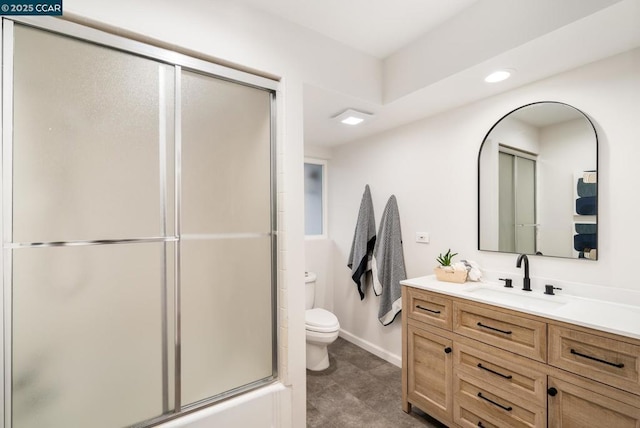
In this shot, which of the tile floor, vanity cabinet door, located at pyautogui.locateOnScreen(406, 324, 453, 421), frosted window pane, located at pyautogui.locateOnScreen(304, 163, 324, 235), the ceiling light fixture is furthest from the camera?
frosted window pane, located at pyautogui.locateOnScreen(304, 163, 324, 235)

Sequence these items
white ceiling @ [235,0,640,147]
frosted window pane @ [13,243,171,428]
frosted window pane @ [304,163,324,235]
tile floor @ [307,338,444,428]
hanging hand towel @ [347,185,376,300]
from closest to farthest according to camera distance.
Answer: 1. frosted window pane @ [13,243,171,428]
2. white ceiling @ [235,0,640,147]
3. tile floor @ [307,338,444,428]
4. hanging hand towel @ [347,185,376,300]
5. frosted window pane @ [304,163,324,235]

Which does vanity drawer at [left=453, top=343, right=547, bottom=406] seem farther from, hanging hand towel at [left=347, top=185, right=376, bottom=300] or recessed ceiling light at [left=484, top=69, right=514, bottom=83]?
recessed ceiling light at [left=484, top=69, right=514, bottom=83]

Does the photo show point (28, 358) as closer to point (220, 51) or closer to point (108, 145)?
point (108, 145)

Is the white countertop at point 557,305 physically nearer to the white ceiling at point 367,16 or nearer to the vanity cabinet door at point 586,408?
the vanity cabinet door at point 586,408

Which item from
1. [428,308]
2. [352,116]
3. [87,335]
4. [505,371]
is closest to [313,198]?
[352,116]

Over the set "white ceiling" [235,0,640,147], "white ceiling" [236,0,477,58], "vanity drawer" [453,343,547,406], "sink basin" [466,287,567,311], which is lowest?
"vanity drawer" [453,343,547,406]

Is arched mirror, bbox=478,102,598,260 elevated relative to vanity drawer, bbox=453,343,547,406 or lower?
elevated

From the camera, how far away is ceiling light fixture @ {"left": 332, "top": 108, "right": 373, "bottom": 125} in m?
2.36

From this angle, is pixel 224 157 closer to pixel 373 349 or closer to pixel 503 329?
pixel 503 329

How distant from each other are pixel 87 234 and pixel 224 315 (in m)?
0.74

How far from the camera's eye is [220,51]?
5.11ft

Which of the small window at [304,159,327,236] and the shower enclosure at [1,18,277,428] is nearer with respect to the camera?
the shower enclosure at [1,18,277,428]

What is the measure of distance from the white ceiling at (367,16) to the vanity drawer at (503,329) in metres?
1.75

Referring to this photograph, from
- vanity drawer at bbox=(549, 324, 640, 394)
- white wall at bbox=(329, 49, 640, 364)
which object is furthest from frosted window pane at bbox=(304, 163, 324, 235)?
vanity drawer at bbox=(549, 324, 640, 394)
